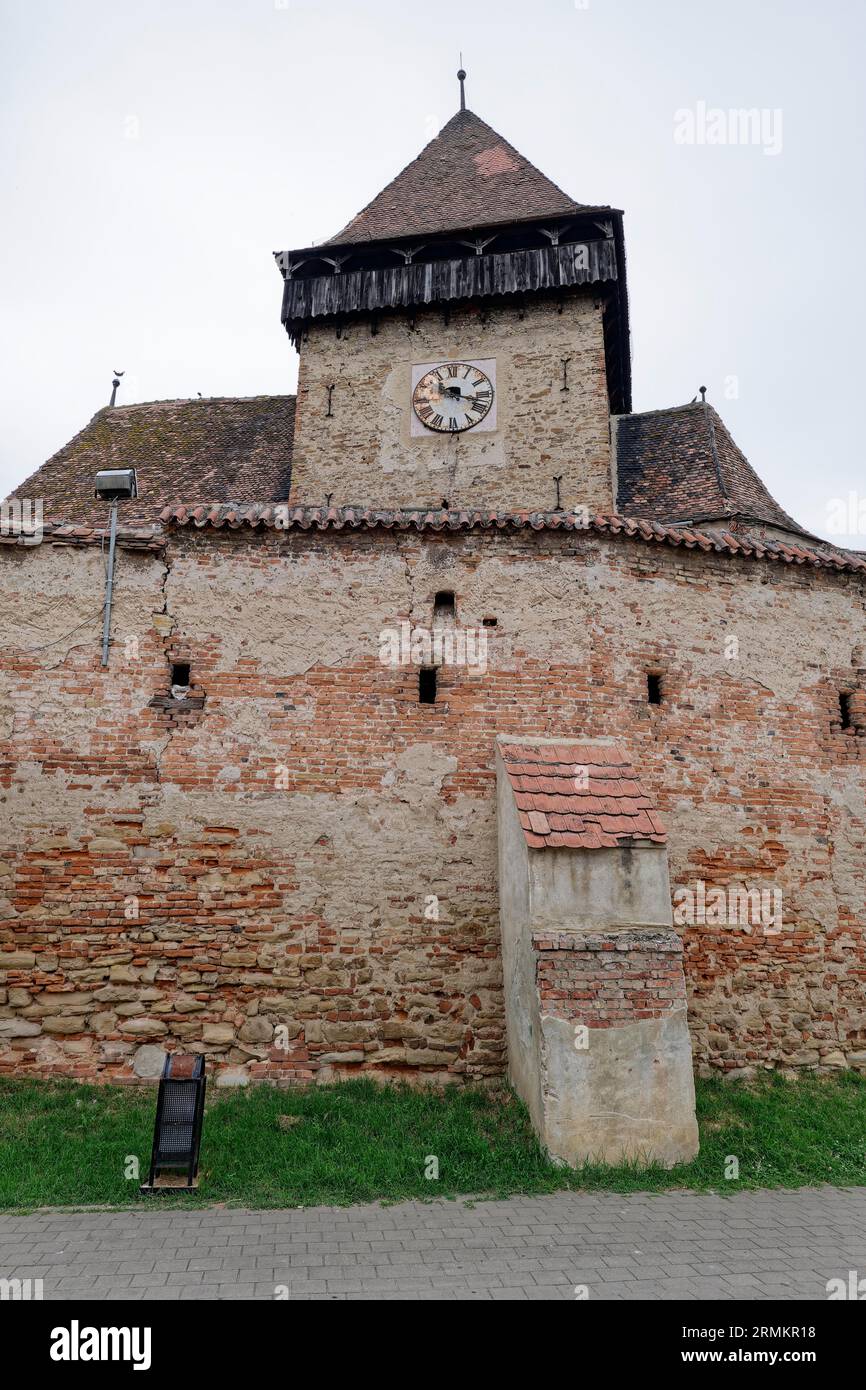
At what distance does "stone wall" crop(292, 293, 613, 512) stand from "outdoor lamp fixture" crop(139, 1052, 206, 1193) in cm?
1106

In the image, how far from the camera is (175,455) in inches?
655

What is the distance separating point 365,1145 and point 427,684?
158 inches

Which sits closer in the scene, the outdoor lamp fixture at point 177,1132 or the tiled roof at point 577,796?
the outdoor lamp fixture at point 177,1132

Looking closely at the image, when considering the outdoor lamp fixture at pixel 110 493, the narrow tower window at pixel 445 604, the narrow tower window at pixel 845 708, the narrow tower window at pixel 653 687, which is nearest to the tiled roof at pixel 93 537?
the outdoor lamp fixture at pixel 110 493

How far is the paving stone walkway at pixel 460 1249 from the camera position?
13.8ft

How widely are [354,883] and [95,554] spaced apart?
13.2 ft

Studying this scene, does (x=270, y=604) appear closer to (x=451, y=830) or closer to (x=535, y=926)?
(x=451, y=830)

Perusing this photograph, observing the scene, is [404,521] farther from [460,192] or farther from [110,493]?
[460,192]

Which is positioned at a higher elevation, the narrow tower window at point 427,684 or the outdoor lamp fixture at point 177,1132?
the narrow tower window at point 427,684

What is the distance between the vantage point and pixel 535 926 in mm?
6312

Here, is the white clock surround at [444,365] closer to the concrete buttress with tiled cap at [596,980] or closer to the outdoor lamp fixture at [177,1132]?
the concrete buttress with tiled cap at [596,980]

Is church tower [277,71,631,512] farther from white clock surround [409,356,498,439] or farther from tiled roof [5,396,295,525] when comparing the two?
tiled roof [5,396,295,525]

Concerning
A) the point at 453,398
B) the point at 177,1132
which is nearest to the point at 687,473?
the point at 453,398

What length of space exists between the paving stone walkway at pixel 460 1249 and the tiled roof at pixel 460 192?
1581cm
